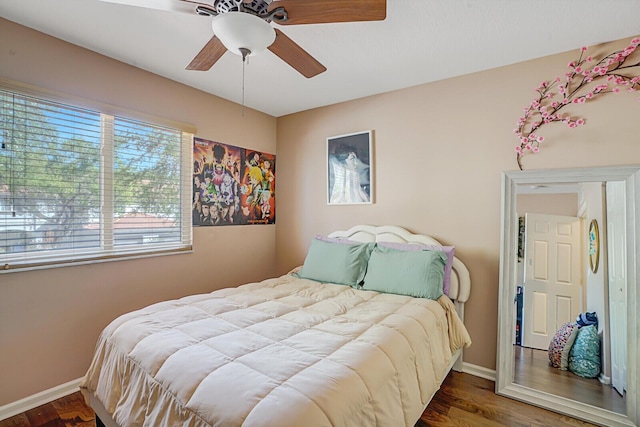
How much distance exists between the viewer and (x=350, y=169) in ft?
10.8

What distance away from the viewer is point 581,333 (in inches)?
87.0

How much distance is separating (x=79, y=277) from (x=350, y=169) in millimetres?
2509

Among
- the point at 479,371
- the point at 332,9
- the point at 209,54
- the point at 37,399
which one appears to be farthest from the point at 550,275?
the point at 37,399

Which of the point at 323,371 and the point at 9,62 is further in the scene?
the point at 9,62

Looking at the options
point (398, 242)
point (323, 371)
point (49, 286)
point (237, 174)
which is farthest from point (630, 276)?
point (49, 286)

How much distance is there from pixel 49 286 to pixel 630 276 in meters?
3.88

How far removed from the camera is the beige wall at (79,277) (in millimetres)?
2008

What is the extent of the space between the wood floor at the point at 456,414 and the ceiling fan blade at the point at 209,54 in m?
2.32

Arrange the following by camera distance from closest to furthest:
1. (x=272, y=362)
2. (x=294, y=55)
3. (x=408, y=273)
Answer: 1. (x=272, y=362)
2. (x=294, y=55)
3. (x=408, y=273)

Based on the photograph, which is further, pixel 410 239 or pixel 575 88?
pixel 410 239

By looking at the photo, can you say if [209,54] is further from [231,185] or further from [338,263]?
Answer: [338,263]

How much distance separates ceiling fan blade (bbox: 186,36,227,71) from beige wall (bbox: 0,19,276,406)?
94 cm

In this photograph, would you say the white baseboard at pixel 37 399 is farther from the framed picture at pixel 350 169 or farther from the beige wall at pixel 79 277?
the framed picture at pixel 350 169

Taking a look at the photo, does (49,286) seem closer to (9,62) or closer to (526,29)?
(9,62)
